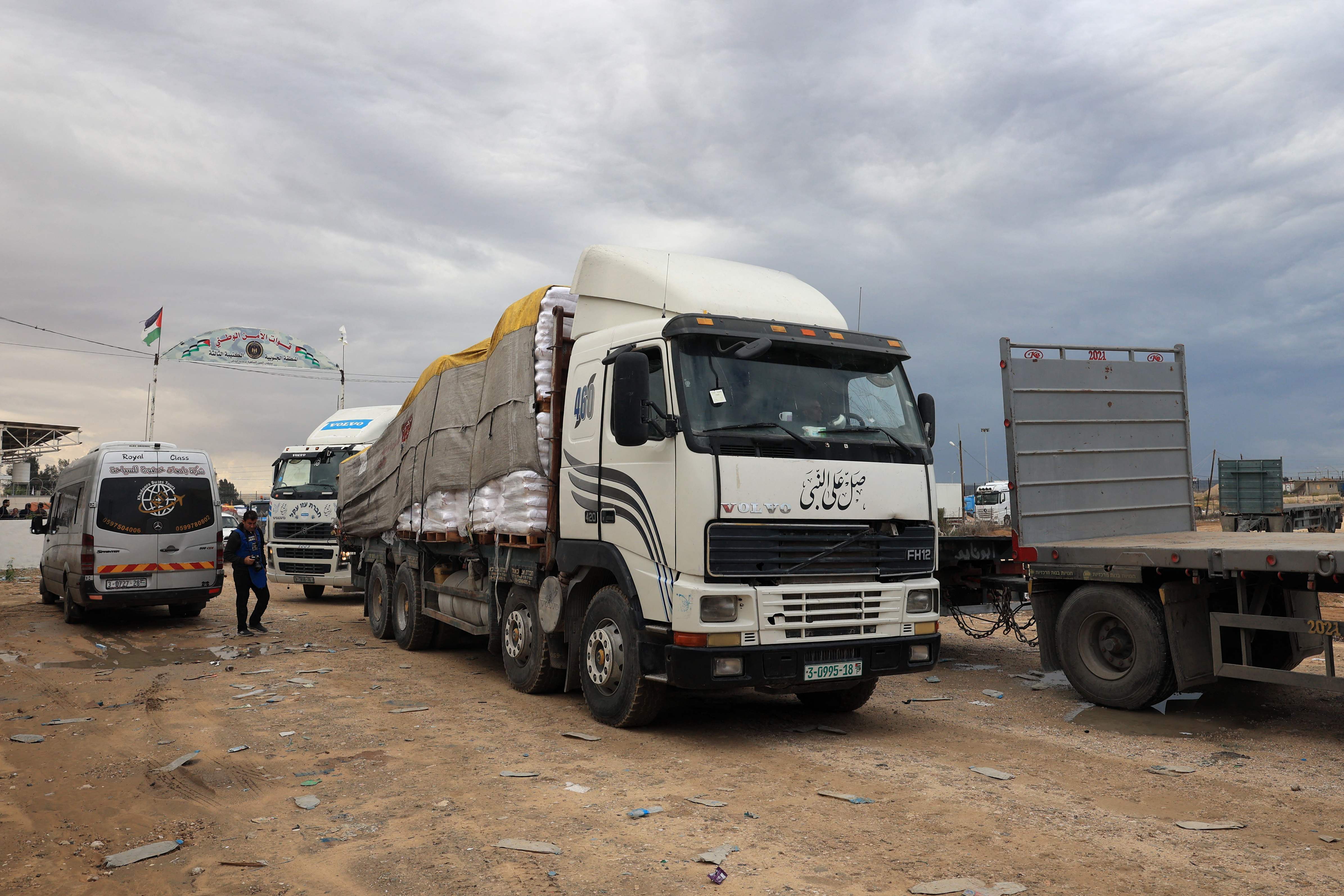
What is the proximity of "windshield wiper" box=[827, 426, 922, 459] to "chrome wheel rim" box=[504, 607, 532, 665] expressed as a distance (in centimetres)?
363

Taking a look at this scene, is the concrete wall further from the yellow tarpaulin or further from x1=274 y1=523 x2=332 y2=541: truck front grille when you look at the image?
the yellow tarpaulin

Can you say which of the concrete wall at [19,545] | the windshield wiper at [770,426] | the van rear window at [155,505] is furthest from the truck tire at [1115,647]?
the concrete wall at [19,545]

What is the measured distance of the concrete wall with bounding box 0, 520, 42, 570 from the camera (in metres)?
27.9

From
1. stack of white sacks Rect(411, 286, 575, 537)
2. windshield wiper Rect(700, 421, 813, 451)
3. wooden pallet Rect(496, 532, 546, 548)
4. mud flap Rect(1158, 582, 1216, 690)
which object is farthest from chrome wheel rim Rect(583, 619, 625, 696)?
mud flap Rect(1158, 582, 1216, 690)

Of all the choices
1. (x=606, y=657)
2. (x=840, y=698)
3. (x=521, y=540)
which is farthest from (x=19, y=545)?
(x=840, y=698)

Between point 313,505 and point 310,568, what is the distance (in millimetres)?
1374

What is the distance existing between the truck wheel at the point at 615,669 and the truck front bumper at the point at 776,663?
33 centimetres

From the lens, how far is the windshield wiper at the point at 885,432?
7.02m

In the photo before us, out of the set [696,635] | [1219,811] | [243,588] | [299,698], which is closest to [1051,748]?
[1219,811]

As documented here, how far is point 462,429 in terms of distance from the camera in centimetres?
1038

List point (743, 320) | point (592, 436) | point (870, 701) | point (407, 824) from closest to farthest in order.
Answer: point (407, 824) < point (743, 320) < point (592, 436) < point (870, 701)

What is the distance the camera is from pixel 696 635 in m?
6.37

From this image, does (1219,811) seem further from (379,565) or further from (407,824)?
(379,565)

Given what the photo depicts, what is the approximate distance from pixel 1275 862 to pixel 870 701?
14.3ft
